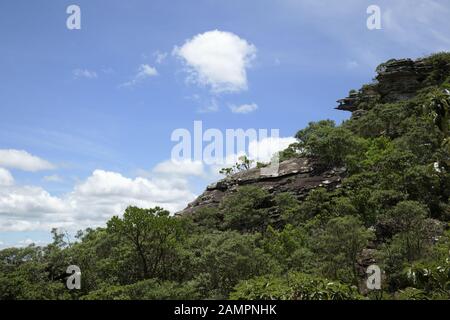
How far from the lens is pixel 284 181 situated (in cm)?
5384

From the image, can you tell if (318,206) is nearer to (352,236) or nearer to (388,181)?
(388,181)

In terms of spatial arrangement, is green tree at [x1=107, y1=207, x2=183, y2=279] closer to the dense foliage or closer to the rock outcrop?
the dense foliage

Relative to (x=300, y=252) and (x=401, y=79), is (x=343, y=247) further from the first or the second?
(x=401, y=79)


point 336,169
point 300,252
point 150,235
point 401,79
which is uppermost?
point 401,79

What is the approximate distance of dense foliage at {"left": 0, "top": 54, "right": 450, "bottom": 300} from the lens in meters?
10.5

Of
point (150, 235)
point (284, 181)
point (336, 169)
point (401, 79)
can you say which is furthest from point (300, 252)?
point (401, 79)

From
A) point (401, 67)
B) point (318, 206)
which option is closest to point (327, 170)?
point (318, 206)

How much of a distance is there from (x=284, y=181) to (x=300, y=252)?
1037 inches

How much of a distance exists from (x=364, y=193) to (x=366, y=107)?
4352cm

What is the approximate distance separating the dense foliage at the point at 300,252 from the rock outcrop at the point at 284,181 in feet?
15.4

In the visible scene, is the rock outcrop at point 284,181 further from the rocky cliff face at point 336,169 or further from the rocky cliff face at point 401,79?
the rocky cliff face at point 401,79

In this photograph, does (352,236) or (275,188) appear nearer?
(352,236)

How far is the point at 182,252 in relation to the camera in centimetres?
2330
